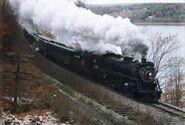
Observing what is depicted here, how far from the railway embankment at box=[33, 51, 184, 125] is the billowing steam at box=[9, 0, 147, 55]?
7.90 feet

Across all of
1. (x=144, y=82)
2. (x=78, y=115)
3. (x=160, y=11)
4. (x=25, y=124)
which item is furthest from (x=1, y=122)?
(x=160, y=11)

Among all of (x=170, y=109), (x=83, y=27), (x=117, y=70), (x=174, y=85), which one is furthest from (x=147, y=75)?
(x=174, y=85)

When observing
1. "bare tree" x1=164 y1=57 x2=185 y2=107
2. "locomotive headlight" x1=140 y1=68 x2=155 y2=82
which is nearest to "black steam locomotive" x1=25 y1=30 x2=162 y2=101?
"locomotive headlight" x1=140 y1=68 x2=155 y2=82

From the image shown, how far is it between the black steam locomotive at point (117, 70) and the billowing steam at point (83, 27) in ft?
2.33

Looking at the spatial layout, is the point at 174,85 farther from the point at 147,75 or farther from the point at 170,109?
the point at 170,109

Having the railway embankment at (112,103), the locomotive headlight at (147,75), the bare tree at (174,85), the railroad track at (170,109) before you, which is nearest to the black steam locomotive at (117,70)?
the locomotive headlight at (147,75)

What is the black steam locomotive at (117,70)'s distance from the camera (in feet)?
Result: 83.8

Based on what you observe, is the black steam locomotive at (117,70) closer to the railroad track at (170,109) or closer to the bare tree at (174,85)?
the railroad track at (170,109)

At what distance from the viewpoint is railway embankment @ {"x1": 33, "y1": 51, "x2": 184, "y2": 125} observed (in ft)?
68.8

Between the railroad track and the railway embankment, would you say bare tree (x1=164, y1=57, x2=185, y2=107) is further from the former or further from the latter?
the railroad track

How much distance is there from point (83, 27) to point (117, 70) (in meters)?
4.41

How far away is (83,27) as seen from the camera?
29.6 m

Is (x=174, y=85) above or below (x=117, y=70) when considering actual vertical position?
below

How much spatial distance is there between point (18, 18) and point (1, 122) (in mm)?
19894
